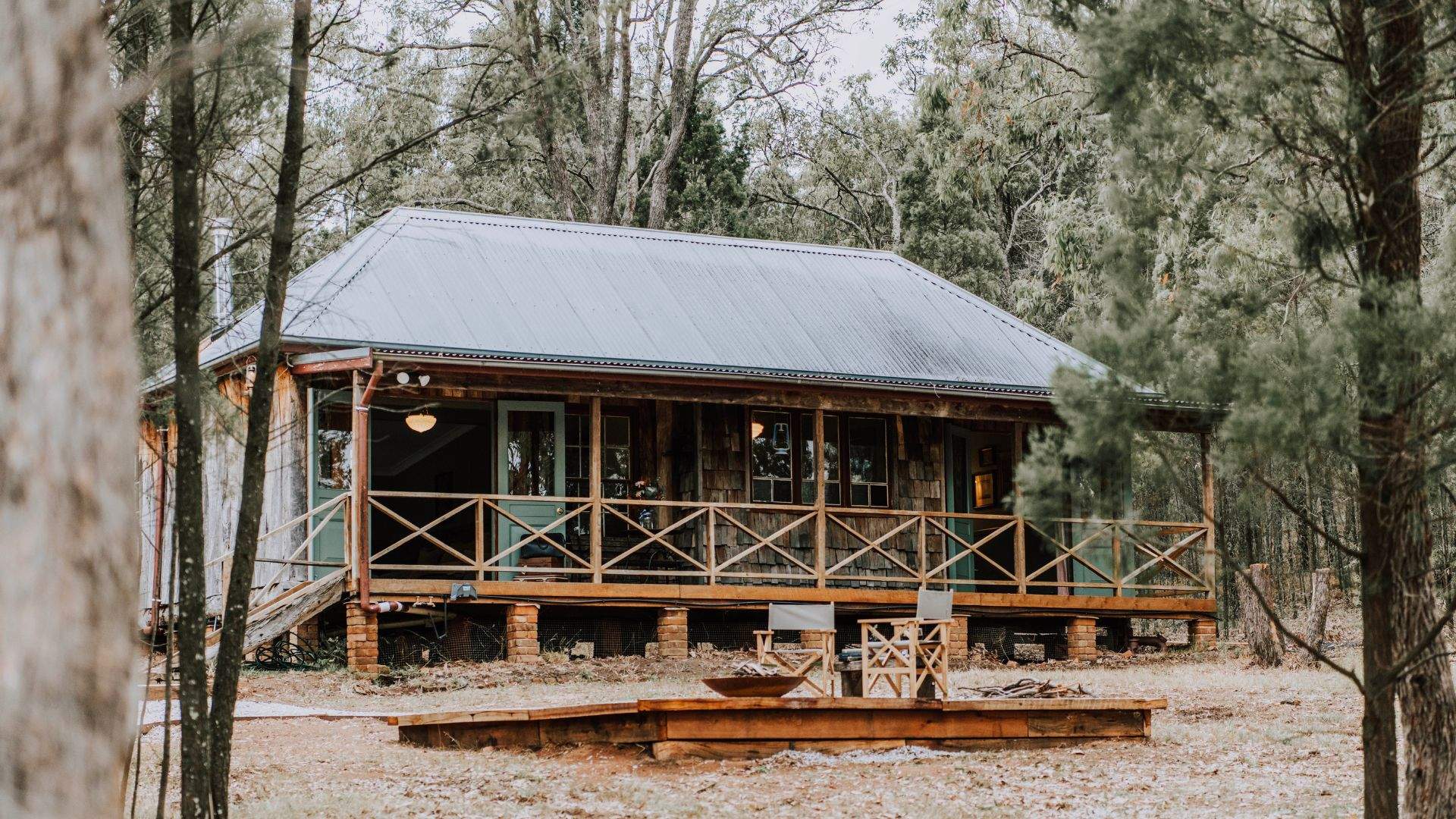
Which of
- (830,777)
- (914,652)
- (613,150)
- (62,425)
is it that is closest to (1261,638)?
(914,652)

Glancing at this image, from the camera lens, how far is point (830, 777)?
9.21m

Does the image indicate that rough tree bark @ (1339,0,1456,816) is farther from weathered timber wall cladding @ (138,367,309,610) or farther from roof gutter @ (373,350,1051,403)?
weathered timber wall cladding @ (138,367,309,610)

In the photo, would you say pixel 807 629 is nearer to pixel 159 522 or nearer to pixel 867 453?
pixel 159 522

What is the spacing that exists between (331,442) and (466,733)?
7170mm

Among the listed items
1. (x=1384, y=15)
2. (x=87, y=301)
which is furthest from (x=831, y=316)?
(x=87, y=301)

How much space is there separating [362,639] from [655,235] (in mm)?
7135

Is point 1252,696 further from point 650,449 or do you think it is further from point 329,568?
point 329,568

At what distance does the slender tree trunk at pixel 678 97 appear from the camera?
28.8 metres

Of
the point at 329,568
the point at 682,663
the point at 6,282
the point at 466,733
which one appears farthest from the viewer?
the point at 329,568

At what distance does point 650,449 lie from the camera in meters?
17.7

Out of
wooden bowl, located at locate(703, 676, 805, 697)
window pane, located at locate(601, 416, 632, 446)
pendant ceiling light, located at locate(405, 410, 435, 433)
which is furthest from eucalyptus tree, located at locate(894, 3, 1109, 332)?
wooden bowl, located at locate(703, 676, 805, 697)

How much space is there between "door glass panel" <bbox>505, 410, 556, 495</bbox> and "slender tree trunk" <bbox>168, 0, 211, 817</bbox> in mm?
10254

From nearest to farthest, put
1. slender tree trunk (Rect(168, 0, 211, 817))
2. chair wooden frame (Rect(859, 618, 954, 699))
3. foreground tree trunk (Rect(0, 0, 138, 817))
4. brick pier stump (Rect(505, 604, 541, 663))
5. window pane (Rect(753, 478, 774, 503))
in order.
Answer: foreground tree trunk (Rect(0, 0, 138, 817)) → slender tree trunk (Rect(168, 0, 211, 817)) → chair wooden frame (Rect(859, 618, 954, 699)) → brick pier stump (Rect(505, 604, 541, 663)) → window pane (Rect(753, 478, 774, 503))

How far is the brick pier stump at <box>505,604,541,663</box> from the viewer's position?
1501 cm
